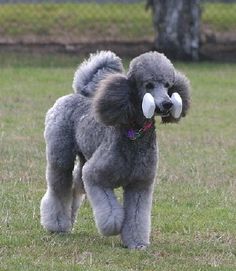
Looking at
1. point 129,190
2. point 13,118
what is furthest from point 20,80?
point 129,190

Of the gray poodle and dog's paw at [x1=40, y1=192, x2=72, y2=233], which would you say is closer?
the gray poodle

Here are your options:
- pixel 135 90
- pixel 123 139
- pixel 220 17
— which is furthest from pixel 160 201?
pixel 220 17

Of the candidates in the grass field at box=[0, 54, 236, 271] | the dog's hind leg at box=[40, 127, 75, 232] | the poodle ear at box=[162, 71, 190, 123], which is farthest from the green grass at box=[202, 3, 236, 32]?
the poodle ear at box=[162, 71, 190, 123]

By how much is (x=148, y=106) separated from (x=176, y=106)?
0.69ft

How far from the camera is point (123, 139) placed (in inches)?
246

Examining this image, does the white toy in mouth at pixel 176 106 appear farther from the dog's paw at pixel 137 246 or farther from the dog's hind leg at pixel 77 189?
the dog's hind leg at pixel 77 189

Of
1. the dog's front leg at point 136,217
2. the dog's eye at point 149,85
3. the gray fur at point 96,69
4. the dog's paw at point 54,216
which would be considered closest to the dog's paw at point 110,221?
the dog's front leg at point 136,217

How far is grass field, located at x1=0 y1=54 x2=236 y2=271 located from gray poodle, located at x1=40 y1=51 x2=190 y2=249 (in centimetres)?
24

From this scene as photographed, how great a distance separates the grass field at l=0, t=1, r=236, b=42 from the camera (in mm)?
20172

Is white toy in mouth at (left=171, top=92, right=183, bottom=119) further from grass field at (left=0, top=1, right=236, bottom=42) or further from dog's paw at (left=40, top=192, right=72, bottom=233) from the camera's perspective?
grass field at (left=0, top=1, right=236, bottom=42)

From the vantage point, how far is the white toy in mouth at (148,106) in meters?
5.89

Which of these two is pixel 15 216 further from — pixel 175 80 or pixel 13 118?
pixel 13 118

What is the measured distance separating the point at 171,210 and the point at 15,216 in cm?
120

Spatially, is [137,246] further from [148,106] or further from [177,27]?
[177,27]
